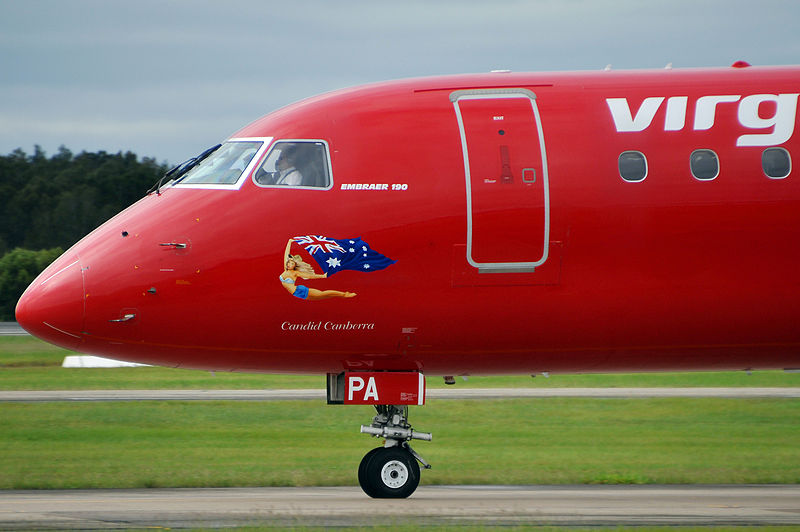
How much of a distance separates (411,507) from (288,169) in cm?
457

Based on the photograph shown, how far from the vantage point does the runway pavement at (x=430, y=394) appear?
1224 inches

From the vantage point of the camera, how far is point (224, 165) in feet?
45.5

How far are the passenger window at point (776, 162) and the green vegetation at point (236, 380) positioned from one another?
818 inches

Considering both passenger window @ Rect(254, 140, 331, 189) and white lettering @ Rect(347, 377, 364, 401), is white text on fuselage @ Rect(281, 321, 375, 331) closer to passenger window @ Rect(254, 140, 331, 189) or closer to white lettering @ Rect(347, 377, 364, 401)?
white lettering @ Rect(347, 377, 364, 401)

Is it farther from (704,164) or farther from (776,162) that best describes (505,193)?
(776,162)

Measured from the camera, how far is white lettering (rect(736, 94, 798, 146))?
13742 mm

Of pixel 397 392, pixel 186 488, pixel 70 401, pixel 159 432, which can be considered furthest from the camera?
pixel 70 401

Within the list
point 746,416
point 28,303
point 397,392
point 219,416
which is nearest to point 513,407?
point 746,416

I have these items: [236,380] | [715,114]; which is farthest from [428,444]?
[236,380]

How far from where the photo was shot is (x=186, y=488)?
56.1 ft

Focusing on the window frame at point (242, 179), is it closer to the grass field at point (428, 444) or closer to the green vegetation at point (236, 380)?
the grass field at point (428, 444)

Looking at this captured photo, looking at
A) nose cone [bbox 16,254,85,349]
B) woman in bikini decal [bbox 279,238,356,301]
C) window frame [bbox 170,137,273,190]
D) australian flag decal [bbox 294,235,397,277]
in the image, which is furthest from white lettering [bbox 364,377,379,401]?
nose cone [bbox 16,254,85,349]

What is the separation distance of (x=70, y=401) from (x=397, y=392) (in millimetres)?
18670

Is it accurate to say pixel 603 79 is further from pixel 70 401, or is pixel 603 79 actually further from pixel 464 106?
pixel 70 401
